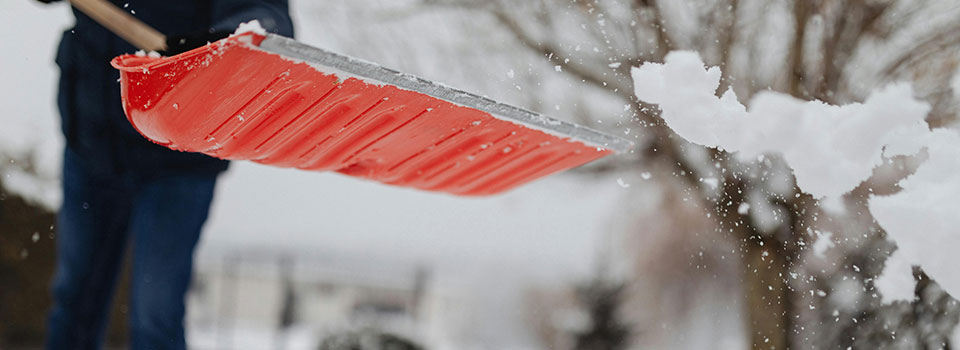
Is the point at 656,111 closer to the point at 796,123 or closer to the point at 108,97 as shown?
the point at 796,123

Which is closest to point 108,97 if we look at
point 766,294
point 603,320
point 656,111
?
point 656,111

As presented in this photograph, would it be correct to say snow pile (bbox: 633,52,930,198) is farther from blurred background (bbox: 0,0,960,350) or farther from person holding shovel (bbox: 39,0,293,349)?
person holding shovel (bbox: 39,0,293,349)

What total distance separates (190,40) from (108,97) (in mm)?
592

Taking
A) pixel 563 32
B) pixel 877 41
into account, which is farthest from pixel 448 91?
pixel 877 41

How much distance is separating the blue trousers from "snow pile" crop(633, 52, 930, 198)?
1.14m

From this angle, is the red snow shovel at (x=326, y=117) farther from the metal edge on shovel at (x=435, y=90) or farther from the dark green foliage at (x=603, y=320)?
the dark green foliage at (x=603, y=320)

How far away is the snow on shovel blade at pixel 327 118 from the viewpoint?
1129 mm

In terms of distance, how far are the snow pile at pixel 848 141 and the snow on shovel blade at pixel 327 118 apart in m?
0.24

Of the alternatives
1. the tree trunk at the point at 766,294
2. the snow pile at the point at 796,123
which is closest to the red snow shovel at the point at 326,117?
the snow pile at the point at 796,123

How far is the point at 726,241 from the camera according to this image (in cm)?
194

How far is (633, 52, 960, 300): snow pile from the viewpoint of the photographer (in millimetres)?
1288

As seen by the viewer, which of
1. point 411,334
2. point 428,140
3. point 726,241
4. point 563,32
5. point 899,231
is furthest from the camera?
point 411,334

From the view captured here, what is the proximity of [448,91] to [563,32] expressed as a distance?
1.30 metres

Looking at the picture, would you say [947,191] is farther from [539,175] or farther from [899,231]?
[539,175]
